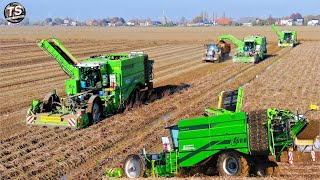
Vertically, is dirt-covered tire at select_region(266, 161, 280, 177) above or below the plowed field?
above

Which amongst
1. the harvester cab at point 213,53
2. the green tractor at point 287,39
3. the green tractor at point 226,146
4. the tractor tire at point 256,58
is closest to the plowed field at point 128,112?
the tractor tire at point 256,58

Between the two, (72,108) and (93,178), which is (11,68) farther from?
(93,178)

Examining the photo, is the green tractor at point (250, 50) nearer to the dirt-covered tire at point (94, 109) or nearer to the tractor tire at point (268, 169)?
the dirt-covered tire at point (94, 109)

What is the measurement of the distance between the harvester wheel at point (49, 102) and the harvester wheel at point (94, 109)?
1.73m

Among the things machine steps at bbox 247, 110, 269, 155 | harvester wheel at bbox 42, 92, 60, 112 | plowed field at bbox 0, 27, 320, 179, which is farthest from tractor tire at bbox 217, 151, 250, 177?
harvester wheel at bbox 42, 92, 60, 112

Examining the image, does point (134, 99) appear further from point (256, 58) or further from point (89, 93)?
point (256, 58)

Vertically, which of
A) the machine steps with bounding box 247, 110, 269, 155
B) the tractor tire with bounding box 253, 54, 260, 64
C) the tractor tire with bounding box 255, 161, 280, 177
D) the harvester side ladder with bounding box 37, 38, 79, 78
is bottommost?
the tractor tire with bounding box 255, 161, 280, 177

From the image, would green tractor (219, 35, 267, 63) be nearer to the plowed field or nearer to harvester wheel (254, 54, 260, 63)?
harvester wheel (254, 54, 260, 63)

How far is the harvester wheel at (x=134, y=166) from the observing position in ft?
36.1

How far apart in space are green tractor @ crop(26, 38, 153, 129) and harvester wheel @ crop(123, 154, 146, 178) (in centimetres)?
559

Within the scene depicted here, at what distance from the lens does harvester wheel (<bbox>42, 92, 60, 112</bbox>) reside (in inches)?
699

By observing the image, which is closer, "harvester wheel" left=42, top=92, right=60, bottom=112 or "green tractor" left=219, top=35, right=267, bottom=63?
"harvester wheel" left=42, top=92, right=60, bottom=112

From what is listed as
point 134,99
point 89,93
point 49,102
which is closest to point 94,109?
point 89,93

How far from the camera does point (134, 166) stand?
11.2 metres
